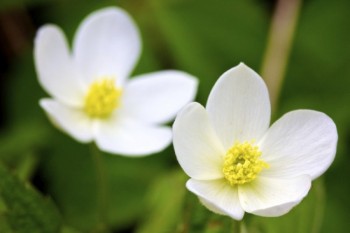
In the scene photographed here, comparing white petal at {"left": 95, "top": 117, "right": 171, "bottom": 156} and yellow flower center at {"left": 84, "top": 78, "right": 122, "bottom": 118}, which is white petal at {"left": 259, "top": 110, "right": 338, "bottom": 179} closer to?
white petal at {"left": 95, "top": 117, "right": 171, "bottom": 156}

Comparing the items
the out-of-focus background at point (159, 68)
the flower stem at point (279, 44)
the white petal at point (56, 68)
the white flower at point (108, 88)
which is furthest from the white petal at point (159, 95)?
the flower stem at point (279, 44)

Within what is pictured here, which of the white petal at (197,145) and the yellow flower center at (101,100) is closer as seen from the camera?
the white petal at (197,145)

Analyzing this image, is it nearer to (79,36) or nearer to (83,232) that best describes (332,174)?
(83,232)

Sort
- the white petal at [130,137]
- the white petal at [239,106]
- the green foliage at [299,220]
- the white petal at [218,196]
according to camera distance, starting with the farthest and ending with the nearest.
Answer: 1. the white petal at [130,137]
2. the green foliage at [299,220]
3. the white petal at [239,106]
4. the white petal at [218,196]

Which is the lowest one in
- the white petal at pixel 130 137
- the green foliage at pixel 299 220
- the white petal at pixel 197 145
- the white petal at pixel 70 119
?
the green foliage at pixel 299 220

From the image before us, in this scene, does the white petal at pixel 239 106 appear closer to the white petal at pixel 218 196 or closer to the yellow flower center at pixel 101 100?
the white petal at pixel 218 196

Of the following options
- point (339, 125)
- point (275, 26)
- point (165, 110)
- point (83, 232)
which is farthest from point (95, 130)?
point (275, 26)
